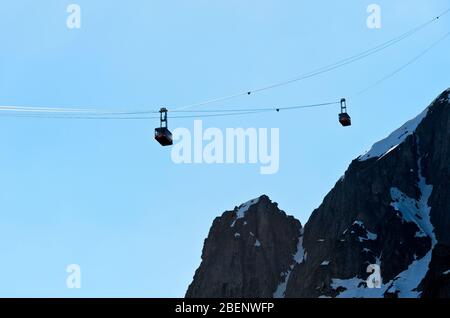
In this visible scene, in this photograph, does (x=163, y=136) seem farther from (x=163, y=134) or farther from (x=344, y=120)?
(x=344, y=120)

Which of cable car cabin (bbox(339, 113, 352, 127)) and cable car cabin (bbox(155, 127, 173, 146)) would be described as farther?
cable car cabin (bbox(339, 113, 352, 127))

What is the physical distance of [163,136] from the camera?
4950cm

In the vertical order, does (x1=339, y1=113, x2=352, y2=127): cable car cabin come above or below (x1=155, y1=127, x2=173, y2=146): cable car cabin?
above

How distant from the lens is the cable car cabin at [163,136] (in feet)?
162

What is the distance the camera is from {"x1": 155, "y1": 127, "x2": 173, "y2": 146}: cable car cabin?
4938 centimetres

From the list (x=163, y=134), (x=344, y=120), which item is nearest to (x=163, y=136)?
(x=163, y=134)

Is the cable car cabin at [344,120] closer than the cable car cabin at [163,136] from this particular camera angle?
No
